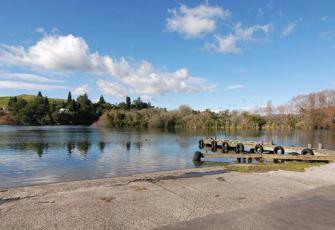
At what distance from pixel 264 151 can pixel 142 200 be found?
25574 mm

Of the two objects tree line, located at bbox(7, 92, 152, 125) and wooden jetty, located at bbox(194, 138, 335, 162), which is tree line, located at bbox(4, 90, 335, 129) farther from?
wooden jetty, located at bbox(194, 138, 335, 162)

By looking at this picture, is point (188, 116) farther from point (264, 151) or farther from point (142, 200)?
point (142, 200)

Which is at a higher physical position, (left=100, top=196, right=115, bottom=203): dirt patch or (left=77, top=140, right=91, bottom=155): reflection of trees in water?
(left=100, top=196, right=115, bottom=203): dirt patch

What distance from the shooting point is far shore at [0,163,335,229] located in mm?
6902

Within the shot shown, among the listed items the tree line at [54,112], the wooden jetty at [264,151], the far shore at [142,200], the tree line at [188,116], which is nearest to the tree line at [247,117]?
the tree line at [188,116]

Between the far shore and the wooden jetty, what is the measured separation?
808 centimetres

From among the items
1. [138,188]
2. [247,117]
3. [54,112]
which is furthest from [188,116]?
[138,188]

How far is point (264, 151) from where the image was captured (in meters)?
31.7

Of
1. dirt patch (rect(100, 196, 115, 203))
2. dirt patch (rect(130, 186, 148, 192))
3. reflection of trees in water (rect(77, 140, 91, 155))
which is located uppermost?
dirt patch (rect(100, 196, 115, 203))

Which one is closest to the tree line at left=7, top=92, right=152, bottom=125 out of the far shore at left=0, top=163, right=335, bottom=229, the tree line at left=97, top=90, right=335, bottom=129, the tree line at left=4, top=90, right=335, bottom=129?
the tree line at left=4, top=90, right=335, bottom=129

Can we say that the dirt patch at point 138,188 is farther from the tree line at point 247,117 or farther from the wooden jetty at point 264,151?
the tree line at point 247,117

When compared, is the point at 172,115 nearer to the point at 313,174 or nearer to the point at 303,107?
the point at 303,107

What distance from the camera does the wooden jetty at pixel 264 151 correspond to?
69.1 feet

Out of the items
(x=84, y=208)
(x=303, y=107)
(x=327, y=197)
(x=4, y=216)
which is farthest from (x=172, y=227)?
(x=303, y=107)
